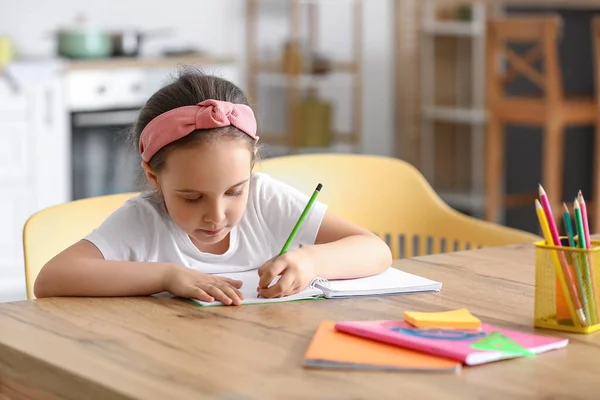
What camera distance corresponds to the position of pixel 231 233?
67.0 inches

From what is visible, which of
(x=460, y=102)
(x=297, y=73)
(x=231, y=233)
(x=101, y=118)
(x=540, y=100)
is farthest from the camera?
(x=460, y=102)

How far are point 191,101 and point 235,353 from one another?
54 cm

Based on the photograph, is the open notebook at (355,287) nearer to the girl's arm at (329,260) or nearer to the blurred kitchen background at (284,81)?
the girl's arm at (329,260)

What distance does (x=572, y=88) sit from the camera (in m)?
4.94

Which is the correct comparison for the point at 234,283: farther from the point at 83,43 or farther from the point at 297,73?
the point at 297,73

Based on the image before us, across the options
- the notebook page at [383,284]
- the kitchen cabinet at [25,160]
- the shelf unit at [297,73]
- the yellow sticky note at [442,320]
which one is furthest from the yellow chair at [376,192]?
the shelf unit at [297,73]

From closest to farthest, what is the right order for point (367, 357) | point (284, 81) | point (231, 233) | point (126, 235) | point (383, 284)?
point (367, 357) < point (383, 284) < point (126, 235) < point (231, 233) < point (284, 81)

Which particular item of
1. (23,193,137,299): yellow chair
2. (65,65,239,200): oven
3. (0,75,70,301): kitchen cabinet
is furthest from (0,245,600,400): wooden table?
(65,65,239,200): oven

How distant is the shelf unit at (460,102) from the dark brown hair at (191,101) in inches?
143

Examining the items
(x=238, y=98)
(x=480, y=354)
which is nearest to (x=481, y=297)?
(x=480, y=354)

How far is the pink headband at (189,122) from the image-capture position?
151cm

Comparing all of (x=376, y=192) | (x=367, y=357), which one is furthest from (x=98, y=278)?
(x=376, y=192)

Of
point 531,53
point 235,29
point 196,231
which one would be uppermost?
point 235,29

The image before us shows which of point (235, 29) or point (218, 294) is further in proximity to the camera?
point (235, 29)
